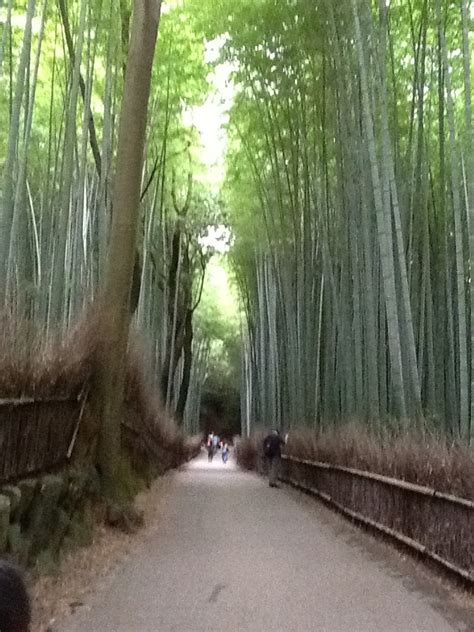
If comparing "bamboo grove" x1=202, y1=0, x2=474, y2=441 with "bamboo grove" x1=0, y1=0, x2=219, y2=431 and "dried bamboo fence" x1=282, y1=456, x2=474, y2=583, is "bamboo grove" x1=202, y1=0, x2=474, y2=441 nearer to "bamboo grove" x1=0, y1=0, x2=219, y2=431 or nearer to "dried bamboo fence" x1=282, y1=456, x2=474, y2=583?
"dried bamboo fence" x1=282, y1=456, x2=474, y2=583

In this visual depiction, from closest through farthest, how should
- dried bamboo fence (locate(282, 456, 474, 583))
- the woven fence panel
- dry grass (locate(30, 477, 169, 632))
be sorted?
dry grass (locate(30, 477, 169, 632))
the woven fence panel
dried bamboo fence (locate(282, 456, 474, 583))

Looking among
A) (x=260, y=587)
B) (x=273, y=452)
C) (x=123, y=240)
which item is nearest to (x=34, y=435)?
(x=260, y=587)

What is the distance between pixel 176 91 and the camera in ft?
49.2

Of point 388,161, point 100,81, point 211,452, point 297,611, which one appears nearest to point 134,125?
point 388,161

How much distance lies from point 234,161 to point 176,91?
3.12 metres

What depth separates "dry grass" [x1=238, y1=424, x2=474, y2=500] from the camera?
20.1ft

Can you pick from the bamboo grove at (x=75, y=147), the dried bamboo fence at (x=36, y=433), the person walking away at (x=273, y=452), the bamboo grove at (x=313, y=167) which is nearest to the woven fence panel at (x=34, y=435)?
the dried bamboo fence at (x=36, y=433)

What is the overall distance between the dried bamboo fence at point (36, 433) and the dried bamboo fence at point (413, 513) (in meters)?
2.73

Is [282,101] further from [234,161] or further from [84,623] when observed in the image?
[84,623]

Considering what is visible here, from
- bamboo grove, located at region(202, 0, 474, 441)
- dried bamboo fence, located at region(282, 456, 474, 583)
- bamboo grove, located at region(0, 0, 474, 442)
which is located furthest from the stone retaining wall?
bamboo grove, located at region(202, 0, 474, 441)

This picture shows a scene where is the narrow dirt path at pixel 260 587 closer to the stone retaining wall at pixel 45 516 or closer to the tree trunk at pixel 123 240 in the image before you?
the stone retaining wall at pixel 45 516

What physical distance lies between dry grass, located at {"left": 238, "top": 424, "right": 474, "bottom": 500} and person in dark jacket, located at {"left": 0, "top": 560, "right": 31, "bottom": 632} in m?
4.66

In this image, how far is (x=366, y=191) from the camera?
994cm

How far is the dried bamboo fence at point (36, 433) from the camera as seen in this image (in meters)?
5.60
